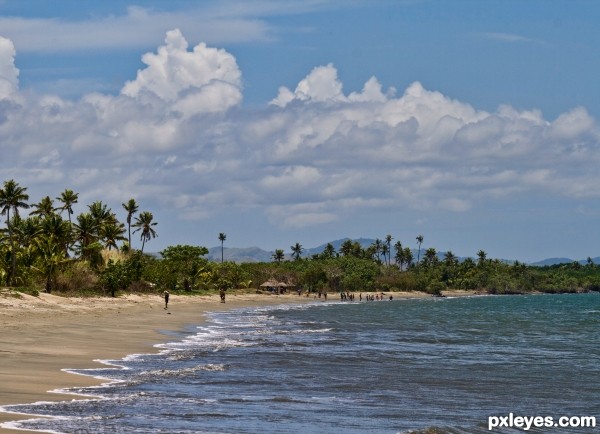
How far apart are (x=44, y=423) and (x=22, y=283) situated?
62.9 m

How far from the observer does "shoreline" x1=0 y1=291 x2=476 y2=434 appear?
2133 centimetres

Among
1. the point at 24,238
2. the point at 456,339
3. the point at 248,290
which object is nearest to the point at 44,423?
the point at 456,339

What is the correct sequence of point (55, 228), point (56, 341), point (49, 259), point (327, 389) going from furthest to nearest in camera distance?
point (55, 228), point (49, 259), point (56, 341), point (327, 389)

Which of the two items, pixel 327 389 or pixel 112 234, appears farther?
pixel 112 234

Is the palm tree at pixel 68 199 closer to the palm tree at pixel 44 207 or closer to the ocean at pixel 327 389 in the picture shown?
the palm tree at pixel 44 207

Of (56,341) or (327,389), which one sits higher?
(56,341)

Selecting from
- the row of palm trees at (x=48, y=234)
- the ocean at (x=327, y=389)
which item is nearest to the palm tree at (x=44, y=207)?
the row of palm trees at (x=48, y=234)

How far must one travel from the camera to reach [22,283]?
7600 centimetres

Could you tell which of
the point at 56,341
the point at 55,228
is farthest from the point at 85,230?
the point at 56,341

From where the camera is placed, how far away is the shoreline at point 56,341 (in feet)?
70.0

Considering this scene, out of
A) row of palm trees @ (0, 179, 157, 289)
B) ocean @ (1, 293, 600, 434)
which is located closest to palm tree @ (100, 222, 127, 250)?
row of palm trees @ (0, 179, 157, 289)

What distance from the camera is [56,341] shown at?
116 ft

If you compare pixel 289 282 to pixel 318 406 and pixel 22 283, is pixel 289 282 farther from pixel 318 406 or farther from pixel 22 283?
pixel 318 406

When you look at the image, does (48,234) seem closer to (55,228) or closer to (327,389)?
(55,228)
